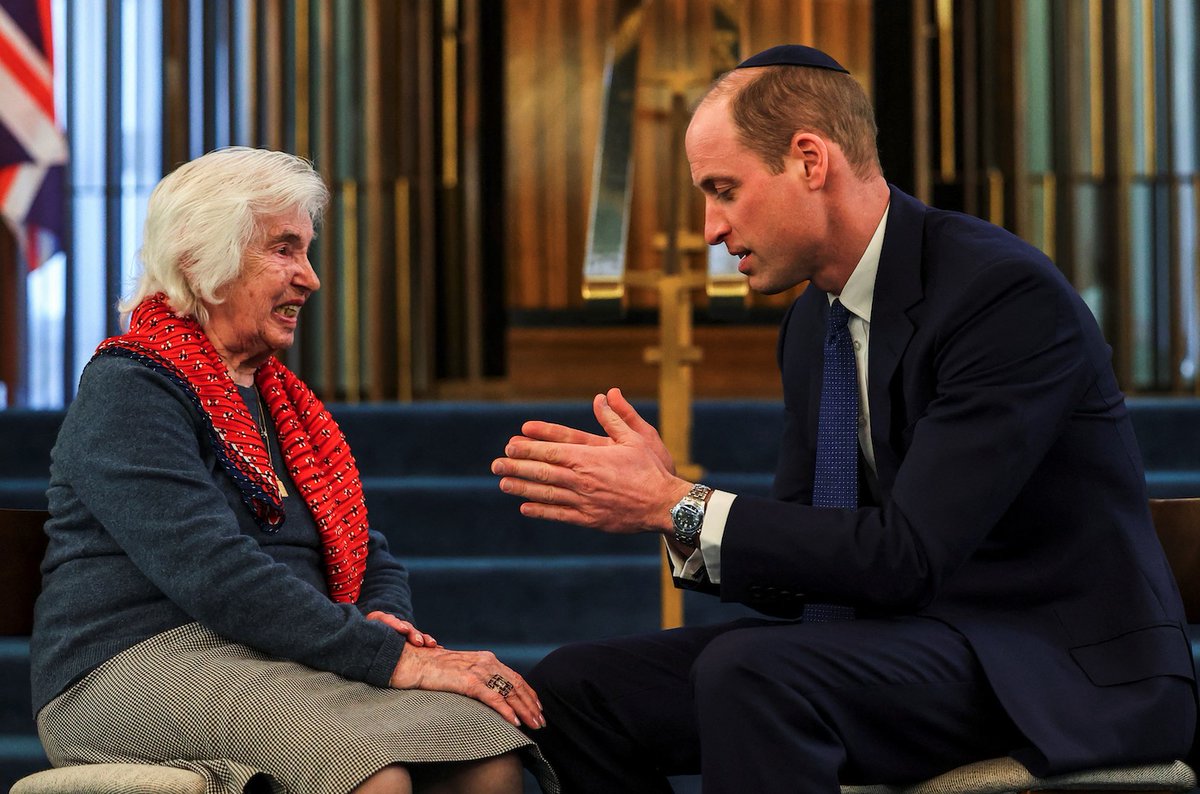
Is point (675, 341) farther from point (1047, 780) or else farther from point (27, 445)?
point (27, 445)

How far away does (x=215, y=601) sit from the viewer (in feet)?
6.50

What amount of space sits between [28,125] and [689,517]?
4.49 m

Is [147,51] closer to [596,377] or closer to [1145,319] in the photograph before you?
[596,377]

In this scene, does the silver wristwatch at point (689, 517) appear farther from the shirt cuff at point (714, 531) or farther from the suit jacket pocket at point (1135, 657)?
the suit jacket pocket at point (1135, 657)

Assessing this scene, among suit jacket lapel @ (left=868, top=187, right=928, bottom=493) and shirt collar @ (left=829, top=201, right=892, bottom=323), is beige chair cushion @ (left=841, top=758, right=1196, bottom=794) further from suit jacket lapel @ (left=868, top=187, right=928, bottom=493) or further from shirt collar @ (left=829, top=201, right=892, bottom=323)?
shirt collar @ (left=829, top=201, right=892, bottom=323)

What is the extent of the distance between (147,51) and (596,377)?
91.9 inches

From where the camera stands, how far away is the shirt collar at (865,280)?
2.13 metres

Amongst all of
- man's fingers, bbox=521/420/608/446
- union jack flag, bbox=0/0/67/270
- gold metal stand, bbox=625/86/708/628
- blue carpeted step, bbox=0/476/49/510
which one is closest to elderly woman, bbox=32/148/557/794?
man's fingers, bbox=521/420/608/446

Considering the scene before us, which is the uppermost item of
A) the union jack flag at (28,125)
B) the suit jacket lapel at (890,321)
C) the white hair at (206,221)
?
the union jack flag at (28,125)

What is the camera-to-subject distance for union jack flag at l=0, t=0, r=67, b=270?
18.2 ft

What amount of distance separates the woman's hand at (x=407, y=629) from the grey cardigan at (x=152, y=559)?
9cm

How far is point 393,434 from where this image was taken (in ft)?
15.4

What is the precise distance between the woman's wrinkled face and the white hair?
0.06 feet

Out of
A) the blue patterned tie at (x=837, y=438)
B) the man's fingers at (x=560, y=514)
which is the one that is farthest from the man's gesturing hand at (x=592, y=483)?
the blue patterned tie at (x=837, y=438)
